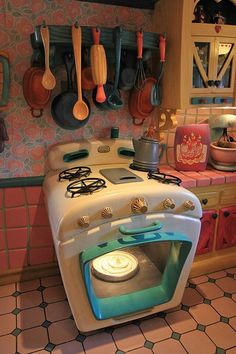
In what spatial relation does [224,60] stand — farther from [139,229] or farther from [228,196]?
[139,229]

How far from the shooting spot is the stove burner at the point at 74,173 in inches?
56.1

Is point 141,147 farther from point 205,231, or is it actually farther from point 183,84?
point 205,231

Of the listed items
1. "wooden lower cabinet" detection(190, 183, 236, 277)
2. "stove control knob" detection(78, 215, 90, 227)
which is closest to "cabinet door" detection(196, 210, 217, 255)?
"wooden lower cabinet" detection(190, 183, 236, 277)

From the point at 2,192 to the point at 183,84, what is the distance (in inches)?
44.1

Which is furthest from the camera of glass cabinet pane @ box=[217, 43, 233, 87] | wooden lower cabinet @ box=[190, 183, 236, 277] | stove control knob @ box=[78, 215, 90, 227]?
wooden lower cabinet @ box=[190, 183, 236, 277]

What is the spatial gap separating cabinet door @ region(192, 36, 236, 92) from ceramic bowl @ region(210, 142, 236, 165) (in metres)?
0.34

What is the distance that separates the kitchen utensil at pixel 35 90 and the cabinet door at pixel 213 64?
0.78m

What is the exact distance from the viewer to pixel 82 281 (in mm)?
1212

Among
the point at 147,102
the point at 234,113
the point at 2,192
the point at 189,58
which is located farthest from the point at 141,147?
the point at 234,113

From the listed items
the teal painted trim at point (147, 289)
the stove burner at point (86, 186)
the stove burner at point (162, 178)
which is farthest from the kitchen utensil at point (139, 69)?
the teal painted trim at point (147, 289)

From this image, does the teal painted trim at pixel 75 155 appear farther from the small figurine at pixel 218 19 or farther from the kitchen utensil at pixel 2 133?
the small figurine at pixel 218 19

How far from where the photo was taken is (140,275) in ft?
5.09

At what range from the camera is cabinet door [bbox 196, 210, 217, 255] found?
66.3 inches

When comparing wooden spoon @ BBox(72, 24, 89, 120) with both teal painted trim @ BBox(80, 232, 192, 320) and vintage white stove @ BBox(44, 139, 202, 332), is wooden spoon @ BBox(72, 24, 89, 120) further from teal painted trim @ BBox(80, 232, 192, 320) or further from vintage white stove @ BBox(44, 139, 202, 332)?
teal painted trim @ BBox(80, 232, 192, 320)
